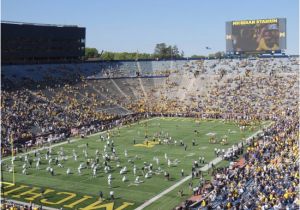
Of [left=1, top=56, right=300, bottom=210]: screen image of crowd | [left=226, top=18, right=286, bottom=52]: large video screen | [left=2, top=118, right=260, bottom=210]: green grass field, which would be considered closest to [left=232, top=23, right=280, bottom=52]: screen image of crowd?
[left=226, top=18, right=286, bottom=52]: large video screen

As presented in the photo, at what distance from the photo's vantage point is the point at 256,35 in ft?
219

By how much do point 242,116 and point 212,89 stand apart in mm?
13121

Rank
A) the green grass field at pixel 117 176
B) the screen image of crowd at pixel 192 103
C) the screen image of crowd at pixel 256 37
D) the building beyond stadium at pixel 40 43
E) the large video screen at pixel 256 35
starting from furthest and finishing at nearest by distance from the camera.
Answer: the screen image of crowd at pixel 256 37
the large video screen at pixel 256 35
the building beyond stadium at pixel 40 43
the screen image of crowd at pixel 192 103
the green grass field at pixel 117 176

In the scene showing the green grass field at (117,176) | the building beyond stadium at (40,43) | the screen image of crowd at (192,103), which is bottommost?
the green grass field at (117,176)

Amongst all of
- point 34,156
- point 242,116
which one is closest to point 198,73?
point 242,116

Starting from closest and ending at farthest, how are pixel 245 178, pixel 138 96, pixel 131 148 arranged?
pixel 245 178 → pixel 131 148 → pixel 138 96

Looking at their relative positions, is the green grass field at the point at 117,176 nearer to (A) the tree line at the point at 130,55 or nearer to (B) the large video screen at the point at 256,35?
(B) the large video screen at the point at 256,35

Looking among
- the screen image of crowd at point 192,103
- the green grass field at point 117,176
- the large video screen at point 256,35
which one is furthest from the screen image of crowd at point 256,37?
the green grass field at point 117,176

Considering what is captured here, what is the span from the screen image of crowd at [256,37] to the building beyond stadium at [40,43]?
24.1 meters

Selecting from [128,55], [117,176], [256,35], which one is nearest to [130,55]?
[128,55]

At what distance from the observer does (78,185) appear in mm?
27000

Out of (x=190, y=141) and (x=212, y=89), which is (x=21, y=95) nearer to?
(x=190, y=141)

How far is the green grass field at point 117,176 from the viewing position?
2412 cm

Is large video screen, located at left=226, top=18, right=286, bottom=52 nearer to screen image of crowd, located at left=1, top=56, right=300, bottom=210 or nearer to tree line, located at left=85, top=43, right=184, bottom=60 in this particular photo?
screen image of crowd, located at left=1, top=56, right=300, bottom=210
